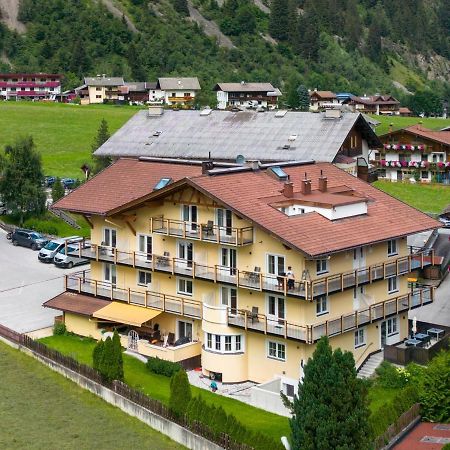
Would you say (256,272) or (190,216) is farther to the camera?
(190,216)

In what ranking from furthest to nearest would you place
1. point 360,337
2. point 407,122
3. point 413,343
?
point 407,122 → point 413,343 → point 360,337

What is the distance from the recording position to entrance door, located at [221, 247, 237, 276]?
4581cm

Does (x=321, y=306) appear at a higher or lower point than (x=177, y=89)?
lower

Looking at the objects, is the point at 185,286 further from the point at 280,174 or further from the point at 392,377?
the point at 392,377

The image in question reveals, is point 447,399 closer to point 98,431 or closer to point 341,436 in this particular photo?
point 341,436

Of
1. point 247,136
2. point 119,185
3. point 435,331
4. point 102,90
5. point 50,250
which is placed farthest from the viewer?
point 102,90

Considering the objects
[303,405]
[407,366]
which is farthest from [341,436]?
[407,366]

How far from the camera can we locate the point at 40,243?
70.3 meters

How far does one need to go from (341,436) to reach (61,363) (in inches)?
672

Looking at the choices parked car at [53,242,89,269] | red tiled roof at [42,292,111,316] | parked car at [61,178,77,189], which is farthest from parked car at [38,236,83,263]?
parked car at [61,178,77,189]

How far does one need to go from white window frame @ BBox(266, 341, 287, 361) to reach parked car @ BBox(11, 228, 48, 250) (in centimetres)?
2978

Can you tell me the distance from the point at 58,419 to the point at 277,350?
1015 cm

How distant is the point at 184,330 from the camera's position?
1908 inches

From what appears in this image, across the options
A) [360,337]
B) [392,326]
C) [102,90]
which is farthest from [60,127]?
[360,337]
